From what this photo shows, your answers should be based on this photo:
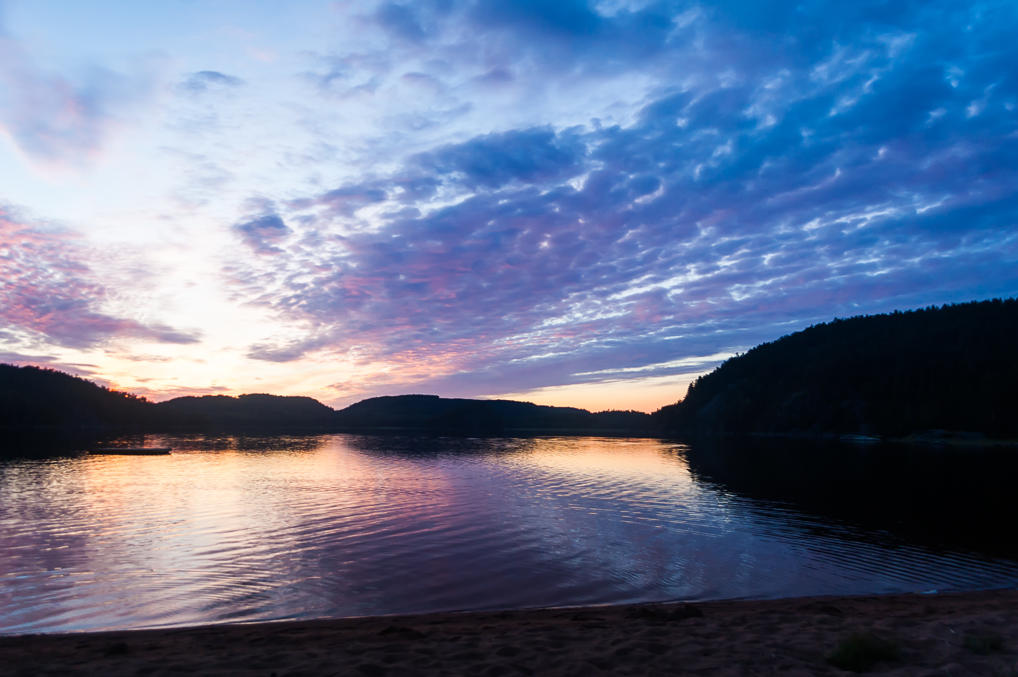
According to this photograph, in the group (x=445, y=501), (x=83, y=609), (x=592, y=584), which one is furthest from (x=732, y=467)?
(x=83, y=609)

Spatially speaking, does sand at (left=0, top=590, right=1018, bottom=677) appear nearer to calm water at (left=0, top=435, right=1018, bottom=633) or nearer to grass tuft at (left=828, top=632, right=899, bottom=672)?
grass tuft at (left=828, top=632, right=899, bottom=672)

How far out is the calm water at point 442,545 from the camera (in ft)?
68.6

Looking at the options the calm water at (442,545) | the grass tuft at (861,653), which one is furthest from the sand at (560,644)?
the calm water at (442,545)

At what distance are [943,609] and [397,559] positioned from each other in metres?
22.0

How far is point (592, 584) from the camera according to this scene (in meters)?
23.2

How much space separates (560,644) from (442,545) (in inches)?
696

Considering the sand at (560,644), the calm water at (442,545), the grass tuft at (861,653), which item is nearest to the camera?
the grass tuft at (861,653)

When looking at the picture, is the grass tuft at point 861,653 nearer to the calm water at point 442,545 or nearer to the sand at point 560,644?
the sand at point 560,644

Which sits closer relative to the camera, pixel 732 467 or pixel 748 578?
pixel 748 578

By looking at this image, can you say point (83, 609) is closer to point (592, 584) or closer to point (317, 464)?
point (592, 584)

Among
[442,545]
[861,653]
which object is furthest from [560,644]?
[442,545]

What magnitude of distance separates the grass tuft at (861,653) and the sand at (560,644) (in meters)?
0.21

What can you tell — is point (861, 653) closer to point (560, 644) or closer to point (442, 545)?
point (560, 644)

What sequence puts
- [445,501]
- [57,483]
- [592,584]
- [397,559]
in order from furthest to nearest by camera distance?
[57,483] < [445,501] < [397,559] < [592,584]
